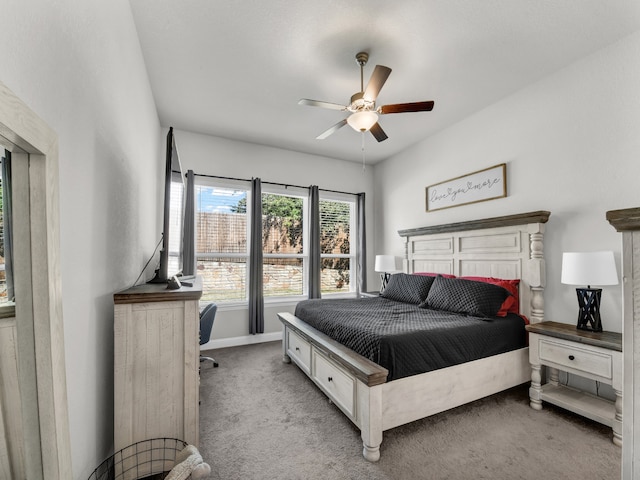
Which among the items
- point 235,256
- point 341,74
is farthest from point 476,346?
point 235,256

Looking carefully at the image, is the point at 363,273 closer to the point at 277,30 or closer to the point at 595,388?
the point at 595,388

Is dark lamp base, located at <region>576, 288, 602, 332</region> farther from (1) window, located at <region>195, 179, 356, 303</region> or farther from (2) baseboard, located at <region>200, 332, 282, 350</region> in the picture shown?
(2) baseboard, located at <region>200, 332, 282, 350</region>

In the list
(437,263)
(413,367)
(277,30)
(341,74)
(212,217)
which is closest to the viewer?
(413,367)

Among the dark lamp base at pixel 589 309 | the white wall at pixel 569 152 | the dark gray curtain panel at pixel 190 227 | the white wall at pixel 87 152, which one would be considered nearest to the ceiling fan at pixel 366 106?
the white wall at pixel 569 152

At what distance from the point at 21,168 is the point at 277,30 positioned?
2.00 metres

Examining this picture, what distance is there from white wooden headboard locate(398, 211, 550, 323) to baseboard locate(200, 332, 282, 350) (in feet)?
7.29

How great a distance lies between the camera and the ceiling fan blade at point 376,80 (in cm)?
207

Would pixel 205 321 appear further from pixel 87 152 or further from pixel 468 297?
pixel 468 297

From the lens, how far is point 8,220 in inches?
28.0

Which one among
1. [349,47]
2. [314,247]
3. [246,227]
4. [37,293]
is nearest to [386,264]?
[314,247]

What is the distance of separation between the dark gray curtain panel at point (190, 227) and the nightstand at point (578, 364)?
3.62 metres

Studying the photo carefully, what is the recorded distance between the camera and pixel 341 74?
2682mm

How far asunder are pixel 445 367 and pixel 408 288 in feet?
4.51

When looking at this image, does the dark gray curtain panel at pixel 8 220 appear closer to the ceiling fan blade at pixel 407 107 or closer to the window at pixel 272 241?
the ceiling fan blade at pixel 407 107
